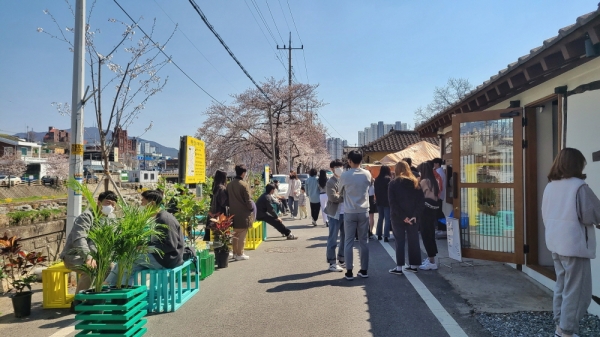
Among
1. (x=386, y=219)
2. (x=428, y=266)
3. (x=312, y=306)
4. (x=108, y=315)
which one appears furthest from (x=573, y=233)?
(x=386, y=219)

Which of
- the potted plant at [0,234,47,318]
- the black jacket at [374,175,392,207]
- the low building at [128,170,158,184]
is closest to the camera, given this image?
the potted plant at [0,234,47,318]

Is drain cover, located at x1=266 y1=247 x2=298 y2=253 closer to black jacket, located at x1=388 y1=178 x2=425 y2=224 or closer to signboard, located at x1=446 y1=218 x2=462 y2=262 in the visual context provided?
black jacket, located at x1=388 y1=178 x2=425 y2=224

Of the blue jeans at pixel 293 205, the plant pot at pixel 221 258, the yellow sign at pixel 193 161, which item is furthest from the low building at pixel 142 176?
the plant pot at pixel 221 258

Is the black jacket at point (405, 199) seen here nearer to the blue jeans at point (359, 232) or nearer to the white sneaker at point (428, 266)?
the blue jeans at point (359, 232)

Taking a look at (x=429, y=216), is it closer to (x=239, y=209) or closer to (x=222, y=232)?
(x=239, y=209)

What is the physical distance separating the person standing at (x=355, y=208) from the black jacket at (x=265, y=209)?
4.08 metres

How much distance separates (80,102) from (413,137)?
35.5 m

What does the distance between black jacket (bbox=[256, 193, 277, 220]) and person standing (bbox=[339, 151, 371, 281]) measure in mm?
4076

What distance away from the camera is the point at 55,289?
540 centimetres

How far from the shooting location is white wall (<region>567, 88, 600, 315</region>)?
448 centimetres

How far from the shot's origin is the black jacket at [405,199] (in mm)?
6664

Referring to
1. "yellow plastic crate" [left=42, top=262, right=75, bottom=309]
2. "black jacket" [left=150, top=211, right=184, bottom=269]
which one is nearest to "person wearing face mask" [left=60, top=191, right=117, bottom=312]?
"yellow plastic crate" [left=42, top=262, right=75, bottom=309]

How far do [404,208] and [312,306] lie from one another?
239cm

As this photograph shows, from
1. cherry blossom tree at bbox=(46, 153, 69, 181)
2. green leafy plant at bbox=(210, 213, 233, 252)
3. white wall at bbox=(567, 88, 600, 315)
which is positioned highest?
cherry blossom tree at bbox=(46, 153, 69, 181)
